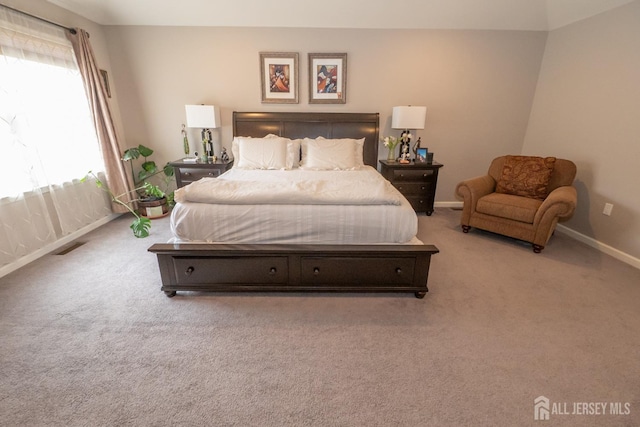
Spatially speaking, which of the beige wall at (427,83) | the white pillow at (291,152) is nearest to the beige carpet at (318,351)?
the white pillow at (291,152)

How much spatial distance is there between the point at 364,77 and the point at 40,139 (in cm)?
368

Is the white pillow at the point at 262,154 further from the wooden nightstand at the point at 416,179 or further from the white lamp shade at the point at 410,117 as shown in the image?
the white lamp shade at the point at 410,117

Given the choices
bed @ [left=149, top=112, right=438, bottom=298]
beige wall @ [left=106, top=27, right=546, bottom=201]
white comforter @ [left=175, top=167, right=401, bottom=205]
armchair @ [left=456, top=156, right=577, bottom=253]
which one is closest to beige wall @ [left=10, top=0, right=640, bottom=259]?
beige wall @ [left=106, top=27, right=546, bottom=201]

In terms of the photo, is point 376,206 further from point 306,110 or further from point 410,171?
point 306,110

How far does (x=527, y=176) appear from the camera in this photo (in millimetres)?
3104

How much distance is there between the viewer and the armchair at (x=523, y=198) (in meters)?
2.73

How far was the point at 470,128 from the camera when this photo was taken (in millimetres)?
3998

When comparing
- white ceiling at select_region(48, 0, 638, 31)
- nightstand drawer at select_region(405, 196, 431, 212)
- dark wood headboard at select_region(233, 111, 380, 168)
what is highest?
white ceiling at select_region(48, 0, 638, 31)

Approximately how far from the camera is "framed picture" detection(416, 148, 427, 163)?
3852 millimetres

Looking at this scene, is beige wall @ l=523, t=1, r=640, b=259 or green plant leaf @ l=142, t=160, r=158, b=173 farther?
green plant leaf @ l=142, t=160, r=158, b=173

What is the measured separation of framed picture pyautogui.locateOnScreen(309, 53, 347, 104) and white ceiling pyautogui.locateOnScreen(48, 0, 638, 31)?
37 cm

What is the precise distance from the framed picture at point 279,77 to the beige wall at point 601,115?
130 inches

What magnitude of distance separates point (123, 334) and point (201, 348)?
0.55 meters

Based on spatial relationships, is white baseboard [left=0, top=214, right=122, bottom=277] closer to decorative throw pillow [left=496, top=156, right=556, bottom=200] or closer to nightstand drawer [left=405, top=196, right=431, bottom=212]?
nightstand drawer [left=405, top=196, right=431, bottom=212]
